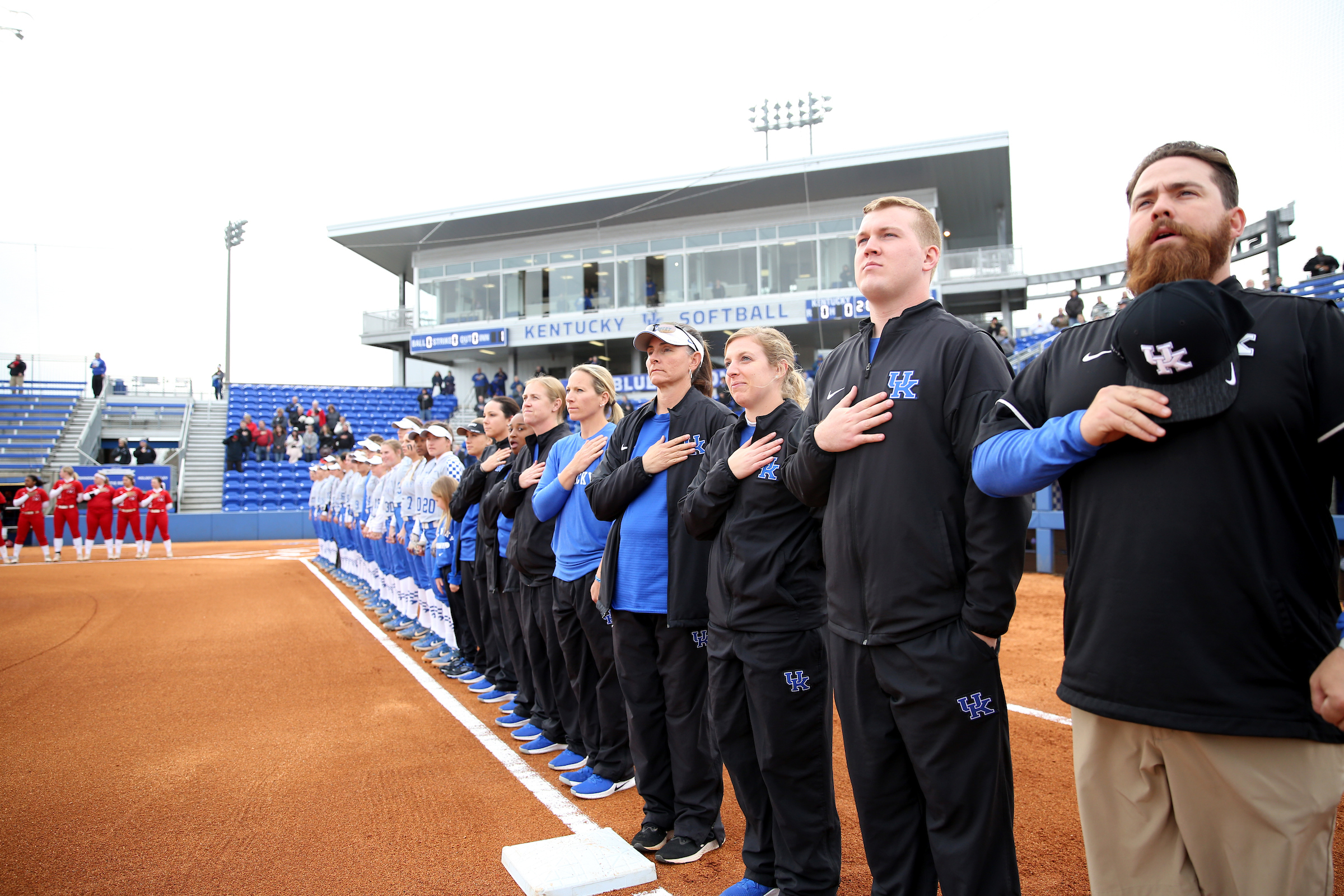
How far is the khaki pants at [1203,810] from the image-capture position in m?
1.53

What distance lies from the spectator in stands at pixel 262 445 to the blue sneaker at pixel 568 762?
26.6 meters

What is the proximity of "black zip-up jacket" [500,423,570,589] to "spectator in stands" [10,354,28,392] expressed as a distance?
3348 centimetres

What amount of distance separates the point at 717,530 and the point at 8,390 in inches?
1420

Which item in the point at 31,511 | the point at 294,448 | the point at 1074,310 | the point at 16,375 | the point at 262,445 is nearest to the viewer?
the point at 31,511

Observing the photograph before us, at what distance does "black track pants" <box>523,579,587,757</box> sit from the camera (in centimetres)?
475

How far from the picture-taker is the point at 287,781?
14.4 ft

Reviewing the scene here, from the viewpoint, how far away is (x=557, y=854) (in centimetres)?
323

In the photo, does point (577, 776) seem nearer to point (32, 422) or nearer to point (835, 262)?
point (835, 262)

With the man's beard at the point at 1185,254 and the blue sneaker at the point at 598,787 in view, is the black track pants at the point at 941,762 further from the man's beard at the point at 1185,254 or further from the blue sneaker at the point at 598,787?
the blue sneaker at the point at 598,787

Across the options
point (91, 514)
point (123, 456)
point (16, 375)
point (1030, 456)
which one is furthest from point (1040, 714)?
point (16, 375)

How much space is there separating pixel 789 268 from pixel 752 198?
3243 millimetres

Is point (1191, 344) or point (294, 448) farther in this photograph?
point (294, 448)

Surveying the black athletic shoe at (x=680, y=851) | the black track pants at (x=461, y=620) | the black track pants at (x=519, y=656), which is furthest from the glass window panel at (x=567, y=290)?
the black athletic shoe at (x=680, y=851)

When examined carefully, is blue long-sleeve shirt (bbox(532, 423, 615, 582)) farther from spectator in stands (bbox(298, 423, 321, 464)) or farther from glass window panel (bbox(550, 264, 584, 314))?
glass window panel (bbox(550, 264, 584, 314))
